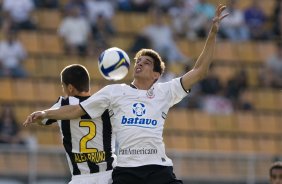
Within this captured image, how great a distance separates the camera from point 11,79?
1964 centimetres

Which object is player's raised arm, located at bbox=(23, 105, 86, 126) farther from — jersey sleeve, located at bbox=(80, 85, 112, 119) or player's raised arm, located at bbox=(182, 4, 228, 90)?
player's raised arm, located at bbox=(182, 4, 228, 90)

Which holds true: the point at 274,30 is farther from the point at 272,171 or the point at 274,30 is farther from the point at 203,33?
the point at 272,171

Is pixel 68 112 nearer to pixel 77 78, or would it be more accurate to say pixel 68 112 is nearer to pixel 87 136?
pixel 87 136

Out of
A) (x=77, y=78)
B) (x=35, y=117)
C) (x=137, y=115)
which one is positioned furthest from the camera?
(x=77, y=78)

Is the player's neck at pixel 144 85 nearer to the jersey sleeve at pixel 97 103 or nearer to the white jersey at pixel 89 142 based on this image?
the jersey sleeve at pixel 97 103

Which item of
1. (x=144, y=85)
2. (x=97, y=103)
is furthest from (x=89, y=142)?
(x=144, y=85)

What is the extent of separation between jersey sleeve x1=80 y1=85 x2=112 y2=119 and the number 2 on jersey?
23 cm

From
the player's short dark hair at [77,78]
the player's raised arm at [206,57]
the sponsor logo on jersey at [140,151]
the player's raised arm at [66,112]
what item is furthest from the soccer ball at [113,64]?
the sponsor logo on jersey at [140,151]

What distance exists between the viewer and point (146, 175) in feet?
34.7

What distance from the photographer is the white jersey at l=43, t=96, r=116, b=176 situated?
A: 438 inches

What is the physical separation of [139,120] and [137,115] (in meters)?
0.06

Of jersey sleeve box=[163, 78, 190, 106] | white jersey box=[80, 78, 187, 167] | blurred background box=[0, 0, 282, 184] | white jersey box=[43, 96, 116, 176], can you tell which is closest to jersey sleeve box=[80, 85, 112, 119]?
white jersey box=[80, 78, 187, 167]

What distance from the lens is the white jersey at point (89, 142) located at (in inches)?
438

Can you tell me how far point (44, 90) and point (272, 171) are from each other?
27.4ft
